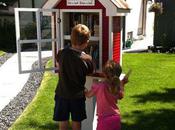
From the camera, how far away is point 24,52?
605 inches

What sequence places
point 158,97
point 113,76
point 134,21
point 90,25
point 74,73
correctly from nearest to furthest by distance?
point 113,76
point 74,73
point 90,25
point 158,97
point 134,21

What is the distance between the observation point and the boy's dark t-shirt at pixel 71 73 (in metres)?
4.61

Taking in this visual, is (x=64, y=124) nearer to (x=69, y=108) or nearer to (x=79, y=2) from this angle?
Answer: (x=69, y=108)

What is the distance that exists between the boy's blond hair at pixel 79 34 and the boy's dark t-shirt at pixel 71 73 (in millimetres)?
127

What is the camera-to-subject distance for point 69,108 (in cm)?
484

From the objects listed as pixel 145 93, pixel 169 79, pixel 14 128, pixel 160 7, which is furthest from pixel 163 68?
pixel 14 128

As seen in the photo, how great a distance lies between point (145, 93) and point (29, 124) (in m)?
3.15

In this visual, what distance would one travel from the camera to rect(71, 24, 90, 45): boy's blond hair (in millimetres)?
4551

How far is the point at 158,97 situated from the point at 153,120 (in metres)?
1.67

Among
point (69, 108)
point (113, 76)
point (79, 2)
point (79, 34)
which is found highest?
point (79, 2)

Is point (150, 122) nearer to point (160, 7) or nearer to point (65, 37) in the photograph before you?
point (65, 37)

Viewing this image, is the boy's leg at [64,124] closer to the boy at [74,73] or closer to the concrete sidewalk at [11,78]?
the boy at [74,73]

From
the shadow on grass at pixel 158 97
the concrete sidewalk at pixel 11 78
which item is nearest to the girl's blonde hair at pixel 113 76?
the shadow on grass at pixel 158 97

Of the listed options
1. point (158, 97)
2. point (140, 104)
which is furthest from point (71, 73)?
point (158, 97)
